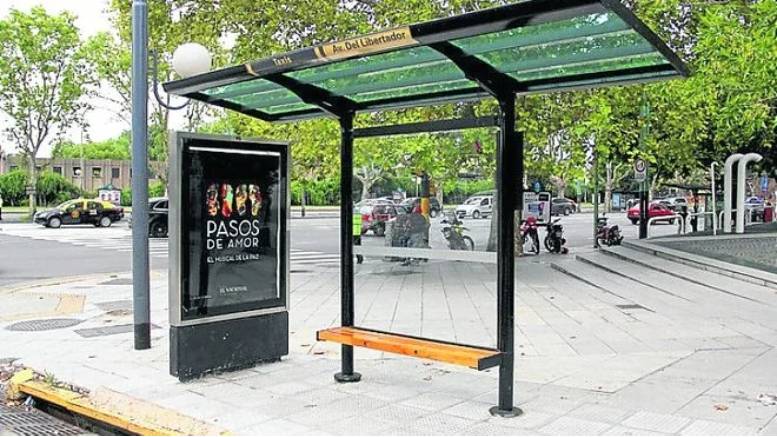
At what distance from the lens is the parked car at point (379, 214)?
20.1 feet

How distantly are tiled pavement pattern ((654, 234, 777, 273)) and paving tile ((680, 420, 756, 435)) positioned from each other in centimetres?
834

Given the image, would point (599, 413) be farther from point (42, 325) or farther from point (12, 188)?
point (12, 188)

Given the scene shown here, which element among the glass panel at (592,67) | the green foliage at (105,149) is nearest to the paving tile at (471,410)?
the glass panel at (592,67)

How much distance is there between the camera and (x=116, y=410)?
5164mm

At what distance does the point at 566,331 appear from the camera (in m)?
8.07

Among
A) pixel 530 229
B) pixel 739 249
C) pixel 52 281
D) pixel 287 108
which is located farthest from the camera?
pixel 530 229

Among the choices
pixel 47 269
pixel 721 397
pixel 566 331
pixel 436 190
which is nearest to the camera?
pixel 721 397

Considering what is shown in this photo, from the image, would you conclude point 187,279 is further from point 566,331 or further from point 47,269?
point 47,269

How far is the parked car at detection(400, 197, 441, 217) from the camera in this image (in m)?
5.75

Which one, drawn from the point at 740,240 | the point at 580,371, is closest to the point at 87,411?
the point at 580,371

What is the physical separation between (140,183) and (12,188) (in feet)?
171

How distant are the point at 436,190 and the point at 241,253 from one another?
71.1 inches

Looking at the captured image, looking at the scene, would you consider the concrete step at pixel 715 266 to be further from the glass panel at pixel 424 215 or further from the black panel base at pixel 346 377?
the black panel base at pixel 346 377

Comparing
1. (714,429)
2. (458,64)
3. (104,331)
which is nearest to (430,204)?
(458,64)
